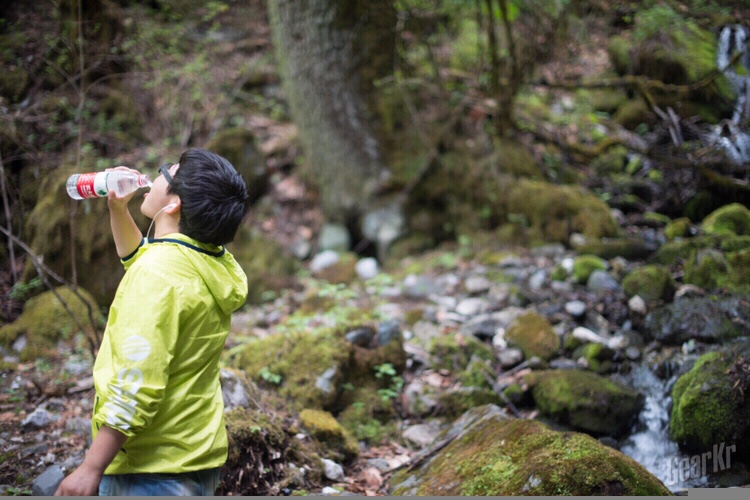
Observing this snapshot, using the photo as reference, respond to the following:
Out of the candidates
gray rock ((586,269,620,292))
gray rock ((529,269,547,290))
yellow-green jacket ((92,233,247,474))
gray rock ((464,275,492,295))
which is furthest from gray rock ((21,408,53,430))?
gray rock ((586,269,620,292))

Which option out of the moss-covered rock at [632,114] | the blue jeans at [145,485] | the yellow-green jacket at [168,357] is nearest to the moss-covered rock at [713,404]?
the yellow-green jacket at [168,357]

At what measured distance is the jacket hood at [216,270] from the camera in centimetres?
179

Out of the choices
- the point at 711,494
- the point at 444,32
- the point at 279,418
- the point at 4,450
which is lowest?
the point at 711,494

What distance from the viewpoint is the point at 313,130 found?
267 inches

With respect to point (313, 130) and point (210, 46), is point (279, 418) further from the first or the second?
point (210, 46)

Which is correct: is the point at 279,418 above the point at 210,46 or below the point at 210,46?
below

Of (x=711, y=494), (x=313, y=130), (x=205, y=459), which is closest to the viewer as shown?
(x=205, y=459)

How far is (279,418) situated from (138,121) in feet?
15.2

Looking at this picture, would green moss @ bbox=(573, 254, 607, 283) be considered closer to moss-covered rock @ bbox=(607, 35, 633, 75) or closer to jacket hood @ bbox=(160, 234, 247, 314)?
moss-covered rock @ bbox=(607, 35, 633, 75)

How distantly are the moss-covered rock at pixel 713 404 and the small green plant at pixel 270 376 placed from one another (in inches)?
108

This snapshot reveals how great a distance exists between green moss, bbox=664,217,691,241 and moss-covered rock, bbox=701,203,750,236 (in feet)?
0.68

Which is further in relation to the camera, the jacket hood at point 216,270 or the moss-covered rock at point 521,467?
the moss-covered rock at point 521,467

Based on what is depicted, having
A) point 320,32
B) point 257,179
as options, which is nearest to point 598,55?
point 320,32

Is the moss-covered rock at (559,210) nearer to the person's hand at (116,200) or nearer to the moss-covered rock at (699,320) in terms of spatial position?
the moss-covered rock at (699,320)
